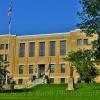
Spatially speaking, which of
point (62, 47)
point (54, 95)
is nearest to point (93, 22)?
point (54, 95)

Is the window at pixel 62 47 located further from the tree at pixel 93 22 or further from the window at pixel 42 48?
the tree at pixel 93 22

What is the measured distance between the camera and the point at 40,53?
350 feet

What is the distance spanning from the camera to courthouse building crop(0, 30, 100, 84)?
102750 millimetres

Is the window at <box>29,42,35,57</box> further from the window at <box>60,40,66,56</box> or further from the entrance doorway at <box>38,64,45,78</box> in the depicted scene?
the window at <box>60,40,66,56</box>

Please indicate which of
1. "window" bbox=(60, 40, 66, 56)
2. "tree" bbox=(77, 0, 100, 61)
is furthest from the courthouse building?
"tree" bbox=(77, 0, 100, 61)

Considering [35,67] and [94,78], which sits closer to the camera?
[94,78]

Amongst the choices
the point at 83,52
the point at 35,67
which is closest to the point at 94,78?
the point at 35,67

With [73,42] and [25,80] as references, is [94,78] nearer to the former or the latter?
[73,42]

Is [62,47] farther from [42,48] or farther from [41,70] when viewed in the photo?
[41,70]

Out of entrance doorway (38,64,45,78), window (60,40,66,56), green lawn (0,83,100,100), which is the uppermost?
window (60,40,66,56)

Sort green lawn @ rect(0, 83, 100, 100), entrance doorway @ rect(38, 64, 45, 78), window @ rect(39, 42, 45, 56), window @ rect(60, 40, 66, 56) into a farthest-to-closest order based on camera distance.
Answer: window @ rect(39, 42, 45, 56) → entrance doorway @ rect(38, 64, 45, 78) → window @ rect(60, 40, 66, 56) → green lawn @ rect(0, 83, 100, 100)

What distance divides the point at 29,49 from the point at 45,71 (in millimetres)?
6717

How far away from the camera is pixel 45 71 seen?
344 feet

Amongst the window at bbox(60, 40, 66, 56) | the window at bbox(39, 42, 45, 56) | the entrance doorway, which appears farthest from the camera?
the window at bbox(39, 42, 45, 56)
